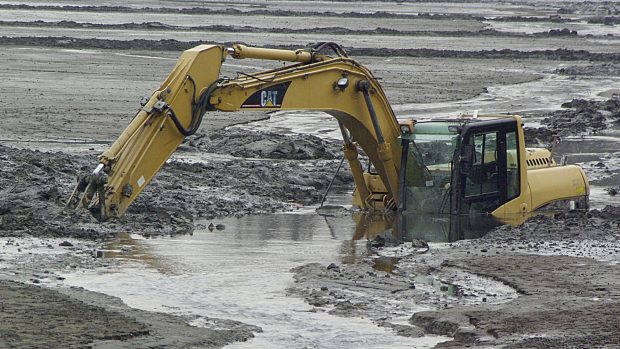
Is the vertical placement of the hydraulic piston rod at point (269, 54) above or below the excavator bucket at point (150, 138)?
above

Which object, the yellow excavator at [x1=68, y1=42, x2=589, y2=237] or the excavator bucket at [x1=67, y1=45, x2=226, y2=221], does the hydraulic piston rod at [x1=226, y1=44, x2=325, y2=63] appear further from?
the excavator bucket at [x1=67, y1=45, x2=226, y2=221]

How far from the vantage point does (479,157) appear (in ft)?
60.0

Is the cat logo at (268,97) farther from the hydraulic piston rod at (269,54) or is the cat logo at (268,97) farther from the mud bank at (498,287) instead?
the mud bank at (498,287)

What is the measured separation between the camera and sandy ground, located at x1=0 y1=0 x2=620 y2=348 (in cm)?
1141

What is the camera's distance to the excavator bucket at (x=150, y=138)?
50.2ft

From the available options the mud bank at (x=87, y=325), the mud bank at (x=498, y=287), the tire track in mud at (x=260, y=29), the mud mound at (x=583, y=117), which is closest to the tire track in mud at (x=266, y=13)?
the tire track in mud at (x=260, y=29)

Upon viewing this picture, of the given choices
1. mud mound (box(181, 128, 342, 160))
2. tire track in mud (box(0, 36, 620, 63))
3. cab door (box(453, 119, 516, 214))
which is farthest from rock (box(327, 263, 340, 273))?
tire track in mud (box(0, 36, 620, 63))

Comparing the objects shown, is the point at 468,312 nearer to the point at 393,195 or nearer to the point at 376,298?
the point at 376,298

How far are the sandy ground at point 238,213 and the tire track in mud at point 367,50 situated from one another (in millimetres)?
385

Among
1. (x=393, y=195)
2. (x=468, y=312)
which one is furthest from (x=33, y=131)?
(x=468, y=312)

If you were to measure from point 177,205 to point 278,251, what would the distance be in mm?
2924

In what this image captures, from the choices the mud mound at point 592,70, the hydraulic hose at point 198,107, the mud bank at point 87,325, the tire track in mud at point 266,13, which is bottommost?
the mud bank at point 87,325

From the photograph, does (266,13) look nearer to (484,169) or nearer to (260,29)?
(260,29)

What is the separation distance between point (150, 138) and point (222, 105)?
1.13 metres
